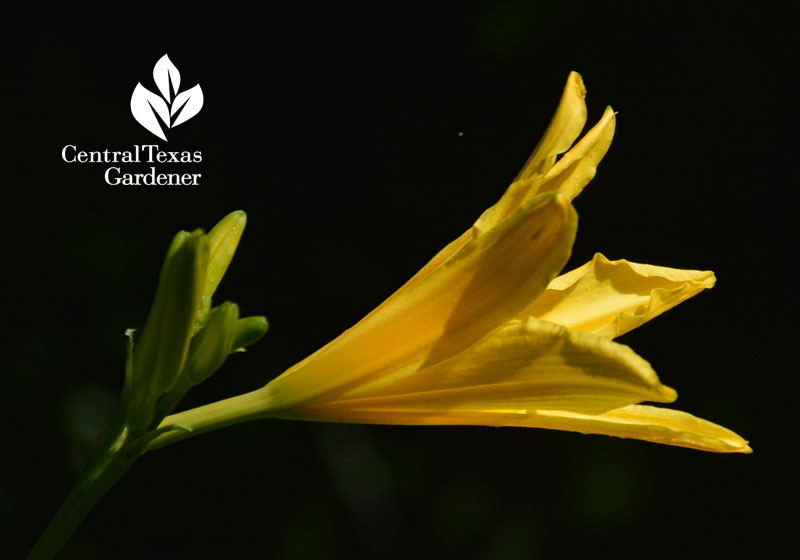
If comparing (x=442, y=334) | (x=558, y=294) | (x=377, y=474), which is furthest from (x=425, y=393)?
(x=377, y=474)

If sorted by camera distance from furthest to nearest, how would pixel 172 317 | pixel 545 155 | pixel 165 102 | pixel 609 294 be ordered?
pixel 165 102 < pixel 609 294 < pixel 545 155 < pixel 172 317

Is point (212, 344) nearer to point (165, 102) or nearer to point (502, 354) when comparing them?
point (502, 354)

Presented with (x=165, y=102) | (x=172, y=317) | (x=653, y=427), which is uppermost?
(x=165, y=102)

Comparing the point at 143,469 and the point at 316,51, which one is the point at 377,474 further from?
the point at 316,51

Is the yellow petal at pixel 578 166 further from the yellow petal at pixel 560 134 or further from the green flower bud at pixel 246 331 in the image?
the green flower bud at pixel 246 331

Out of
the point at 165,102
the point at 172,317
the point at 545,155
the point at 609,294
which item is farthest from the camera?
the point at 165,102

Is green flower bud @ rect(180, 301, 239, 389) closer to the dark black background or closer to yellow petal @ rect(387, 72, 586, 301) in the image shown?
yellow petal @ rect(387, 72, 586, 301)

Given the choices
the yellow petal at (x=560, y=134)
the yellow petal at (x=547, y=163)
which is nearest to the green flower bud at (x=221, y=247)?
the yellow petal at (x=547, y=163)

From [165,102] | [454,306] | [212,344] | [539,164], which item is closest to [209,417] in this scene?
[212,344]
